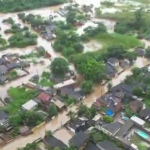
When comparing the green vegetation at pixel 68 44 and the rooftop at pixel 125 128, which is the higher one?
the green vegetation at pixel 68 44

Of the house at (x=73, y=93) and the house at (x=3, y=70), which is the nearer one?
the house at (x=73, y=93)

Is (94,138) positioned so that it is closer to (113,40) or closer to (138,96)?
(138,96)

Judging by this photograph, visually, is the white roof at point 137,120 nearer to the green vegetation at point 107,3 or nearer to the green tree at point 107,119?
the green tree at point 107,119

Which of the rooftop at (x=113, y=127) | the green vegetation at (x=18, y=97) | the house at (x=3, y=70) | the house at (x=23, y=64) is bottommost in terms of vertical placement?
the green vegetation at (x=18, y=97)

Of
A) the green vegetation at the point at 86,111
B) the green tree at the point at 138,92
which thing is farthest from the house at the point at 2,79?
the green tree at the point at 138,92

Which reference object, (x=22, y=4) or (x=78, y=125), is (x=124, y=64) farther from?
(x=22, y=4)

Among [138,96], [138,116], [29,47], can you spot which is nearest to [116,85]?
[138,96]
